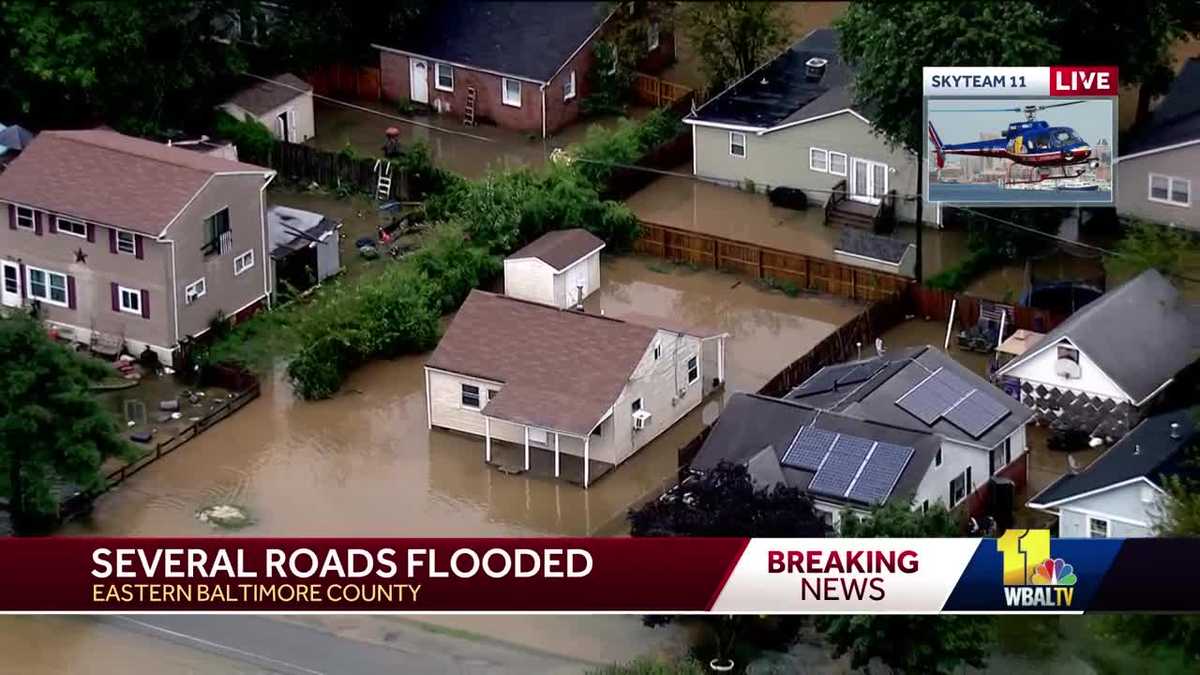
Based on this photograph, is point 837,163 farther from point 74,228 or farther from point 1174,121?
point 74,228

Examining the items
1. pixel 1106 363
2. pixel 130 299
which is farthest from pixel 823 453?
pixel 130 299

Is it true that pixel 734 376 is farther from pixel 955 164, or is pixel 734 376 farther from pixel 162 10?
pixel 162 10

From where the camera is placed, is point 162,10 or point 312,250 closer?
point 312,250

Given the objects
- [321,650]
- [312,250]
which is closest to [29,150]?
[312,250]

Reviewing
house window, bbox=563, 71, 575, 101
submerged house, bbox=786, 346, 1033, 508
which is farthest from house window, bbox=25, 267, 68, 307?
house window, bbox=563, 71, 575, 101

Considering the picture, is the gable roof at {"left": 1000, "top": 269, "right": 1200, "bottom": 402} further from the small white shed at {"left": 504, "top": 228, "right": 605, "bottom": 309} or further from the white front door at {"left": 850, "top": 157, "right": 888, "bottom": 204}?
the small white shed at {"left": 504, "top": 228, "right": 605, "bottom": 309}

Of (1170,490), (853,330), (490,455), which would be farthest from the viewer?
(853,330)

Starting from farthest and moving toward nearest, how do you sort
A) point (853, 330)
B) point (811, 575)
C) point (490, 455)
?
point (853, 330), point (490, 455), point (811, 575)
